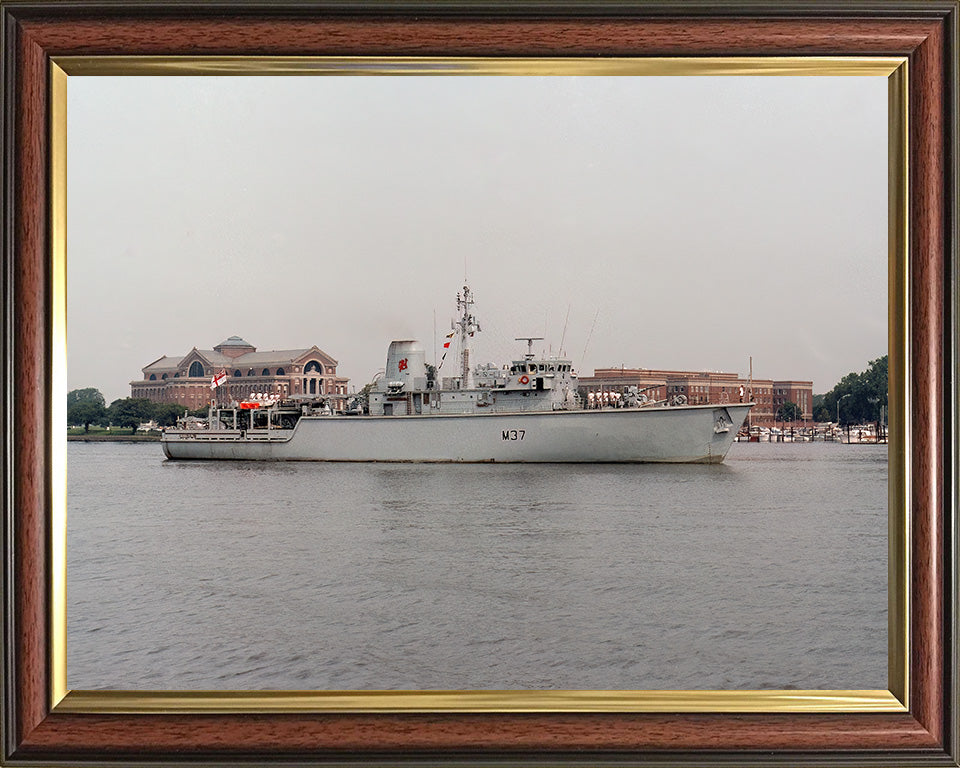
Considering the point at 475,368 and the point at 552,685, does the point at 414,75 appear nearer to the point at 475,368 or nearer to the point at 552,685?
the point at 475,368

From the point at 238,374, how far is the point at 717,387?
5.70 feet

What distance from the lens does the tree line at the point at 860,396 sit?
2.47 metres

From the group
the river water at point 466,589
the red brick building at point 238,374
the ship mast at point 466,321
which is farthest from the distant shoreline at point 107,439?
the ship mast at point 466,321

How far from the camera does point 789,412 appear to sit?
9.64ft

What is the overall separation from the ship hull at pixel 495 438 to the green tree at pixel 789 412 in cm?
15

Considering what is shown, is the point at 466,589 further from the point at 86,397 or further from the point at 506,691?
the point at 86,397

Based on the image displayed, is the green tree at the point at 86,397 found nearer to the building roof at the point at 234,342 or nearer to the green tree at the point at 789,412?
the building roof at the point at 234,342

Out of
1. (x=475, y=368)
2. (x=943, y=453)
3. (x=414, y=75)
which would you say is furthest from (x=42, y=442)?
(x=943, y=453)

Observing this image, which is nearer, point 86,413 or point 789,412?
point 86,413

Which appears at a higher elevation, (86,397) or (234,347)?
(234,347)

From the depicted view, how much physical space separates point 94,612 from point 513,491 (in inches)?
83.6

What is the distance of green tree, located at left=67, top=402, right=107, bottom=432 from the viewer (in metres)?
2.48

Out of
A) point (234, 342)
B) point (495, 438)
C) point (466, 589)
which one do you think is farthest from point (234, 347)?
point (495, 438)

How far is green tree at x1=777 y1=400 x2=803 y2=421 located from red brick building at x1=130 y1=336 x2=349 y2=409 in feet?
5.17
